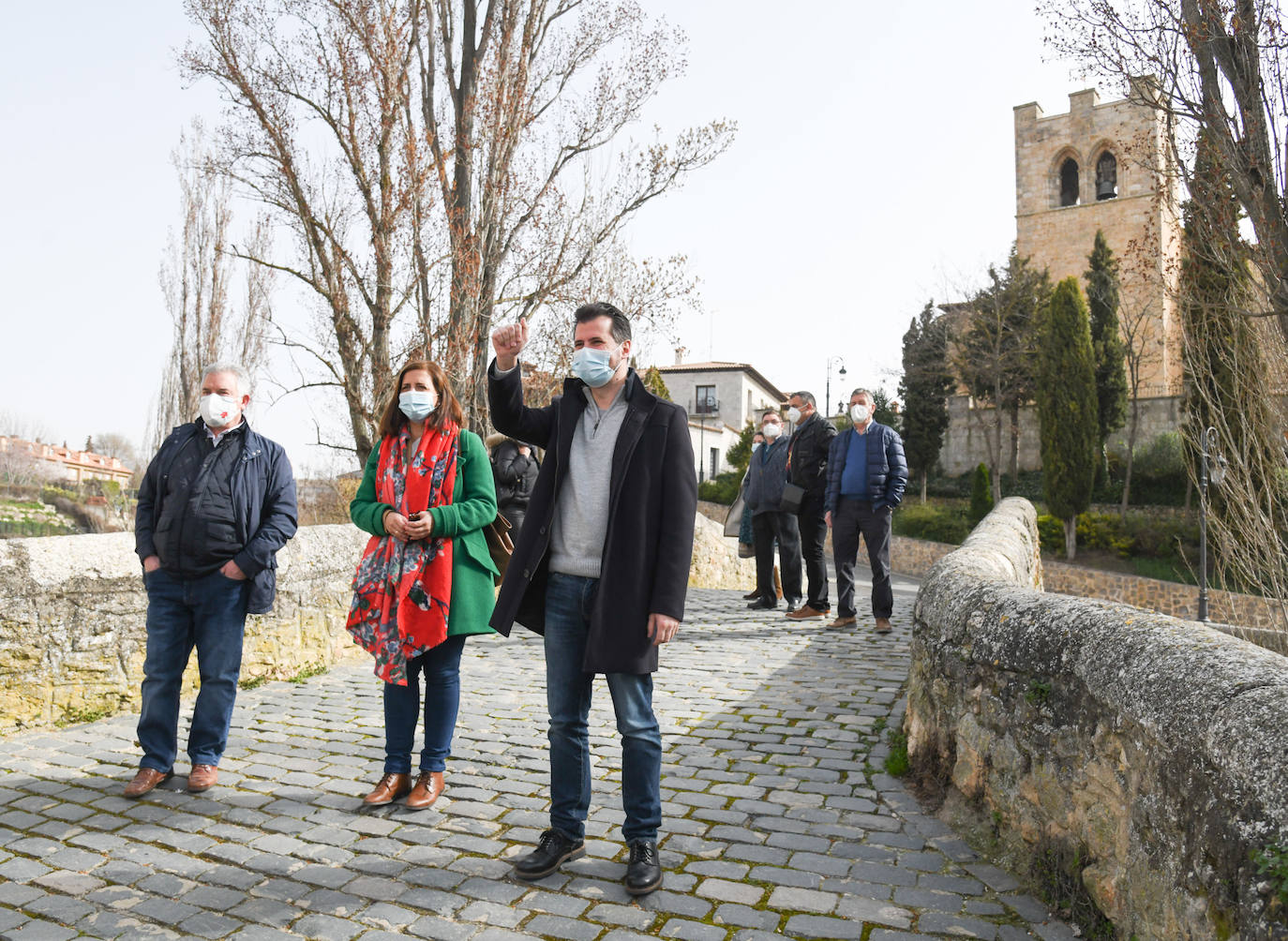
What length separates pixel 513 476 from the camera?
8.10 m

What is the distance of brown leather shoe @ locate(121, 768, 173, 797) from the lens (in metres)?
3.93

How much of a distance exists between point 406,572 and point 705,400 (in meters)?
53.8

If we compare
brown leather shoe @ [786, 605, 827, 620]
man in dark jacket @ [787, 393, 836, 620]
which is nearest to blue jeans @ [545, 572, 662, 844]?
man in dark jacket @ [787, 393, 836, 620]

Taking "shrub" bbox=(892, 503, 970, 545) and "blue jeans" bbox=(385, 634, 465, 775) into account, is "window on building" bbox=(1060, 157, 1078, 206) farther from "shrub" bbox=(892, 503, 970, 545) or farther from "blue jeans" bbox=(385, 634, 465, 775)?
"blue jeans" bbox=(385, 634, 465, 775)

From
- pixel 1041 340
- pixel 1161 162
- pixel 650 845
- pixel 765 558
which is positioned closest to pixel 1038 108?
pixel 1041 340

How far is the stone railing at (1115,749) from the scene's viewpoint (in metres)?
1.89

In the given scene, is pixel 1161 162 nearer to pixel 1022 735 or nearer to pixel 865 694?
pixel 865 694

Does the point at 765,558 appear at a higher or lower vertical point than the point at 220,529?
lower

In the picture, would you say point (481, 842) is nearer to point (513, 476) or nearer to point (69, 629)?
point (69, 629)

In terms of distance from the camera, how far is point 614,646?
3133 mm

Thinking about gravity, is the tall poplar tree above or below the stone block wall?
above

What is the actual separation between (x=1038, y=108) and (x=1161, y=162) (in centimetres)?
3792

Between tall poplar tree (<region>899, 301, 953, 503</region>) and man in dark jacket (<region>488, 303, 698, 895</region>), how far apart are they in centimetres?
3502

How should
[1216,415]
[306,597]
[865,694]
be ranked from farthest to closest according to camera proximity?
[1216,415]
[306,597]
[865,694]
